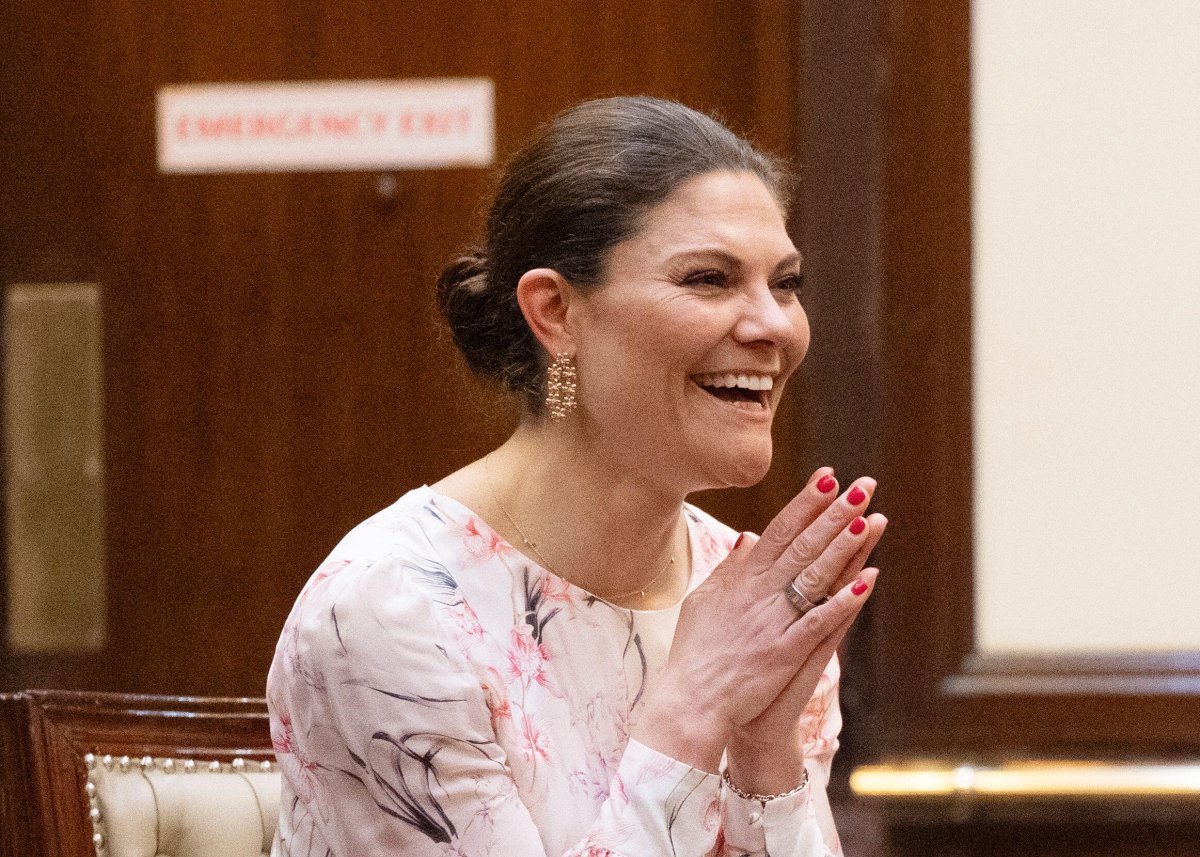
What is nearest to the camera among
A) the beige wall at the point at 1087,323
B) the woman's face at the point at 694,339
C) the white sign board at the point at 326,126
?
the woman's face at the point at 694,339

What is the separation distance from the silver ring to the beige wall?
44.7 inches

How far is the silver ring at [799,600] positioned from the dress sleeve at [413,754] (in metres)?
0.18

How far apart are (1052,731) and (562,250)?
137cm

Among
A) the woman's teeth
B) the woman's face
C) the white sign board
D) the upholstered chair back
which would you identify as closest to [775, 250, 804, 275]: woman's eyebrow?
the woman's face

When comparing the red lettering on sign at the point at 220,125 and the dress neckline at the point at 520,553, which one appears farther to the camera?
the red lettering on sign at the point at 220,125

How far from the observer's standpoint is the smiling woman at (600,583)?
1.33m

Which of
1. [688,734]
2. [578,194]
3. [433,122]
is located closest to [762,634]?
[688,734]

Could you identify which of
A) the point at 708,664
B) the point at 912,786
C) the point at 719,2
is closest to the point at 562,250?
the point at 708,664

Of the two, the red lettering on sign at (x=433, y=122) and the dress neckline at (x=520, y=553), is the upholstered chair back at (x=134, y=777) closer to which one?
the dress neckline at (x=520, y=553)

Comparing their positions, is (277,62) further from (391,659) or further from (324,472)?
(391,659)

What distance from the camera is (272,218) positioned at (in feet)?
8.23

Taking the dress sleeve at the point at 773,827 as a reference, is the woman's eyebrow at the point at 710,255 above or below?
above

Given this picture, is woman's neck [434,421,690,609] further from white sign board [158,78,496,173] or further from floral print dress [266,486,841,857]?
white sign board [158,78,496,173]

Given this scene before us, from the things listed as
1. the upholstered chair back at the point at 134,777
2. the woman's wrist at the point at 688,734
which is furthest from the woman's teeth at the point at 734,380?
the upholstered chair back at the point at 134,777
